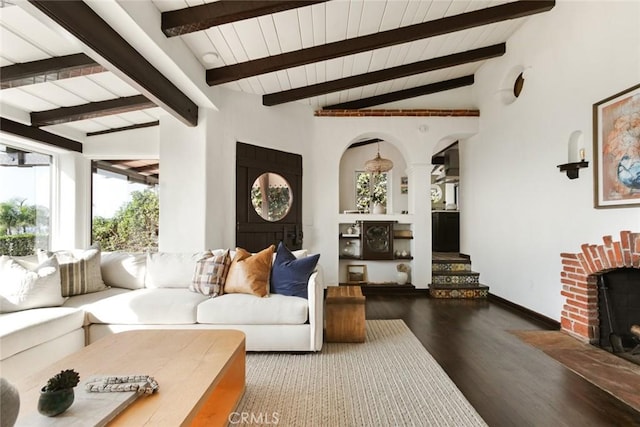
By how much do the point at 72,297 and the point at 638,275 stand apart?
17.0 feet

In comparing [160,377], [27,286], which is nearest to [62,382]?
[160,377]

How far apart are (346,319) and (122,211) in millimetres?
3645

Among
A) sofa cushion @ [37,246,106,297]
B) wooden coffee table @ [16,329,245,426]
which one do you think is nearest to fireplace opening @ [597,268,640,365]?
wooden coffee table @ [16,329,245,426]

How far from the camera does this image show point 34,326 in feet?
7.19

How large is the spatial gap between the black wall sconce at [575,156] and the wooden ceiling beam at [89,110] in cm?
444

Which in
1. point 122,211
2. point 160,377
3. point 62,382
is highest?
point 122,211

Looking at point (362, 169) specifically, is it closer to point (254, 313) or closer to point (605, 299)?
point (605, 299)

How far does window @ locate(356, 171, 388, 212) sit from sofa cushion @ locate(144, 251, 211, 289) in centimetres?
426

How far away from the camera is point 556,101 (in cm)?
353

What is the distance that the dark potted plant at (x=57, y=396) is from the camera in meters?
1.12

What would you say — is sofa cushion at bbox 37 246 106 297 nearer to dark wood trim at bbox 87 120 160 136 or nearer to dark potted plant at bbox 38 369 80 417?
dark wood trim at bbox 87 120 160 136

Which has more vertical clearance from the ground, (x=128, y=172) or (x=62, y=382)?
(x=128, y=172)

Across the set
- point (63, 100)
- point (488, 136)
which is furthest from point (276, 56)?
point (488, 136)

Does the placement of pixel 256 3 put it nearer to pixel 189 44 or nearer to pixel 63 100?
pixel 189 44
